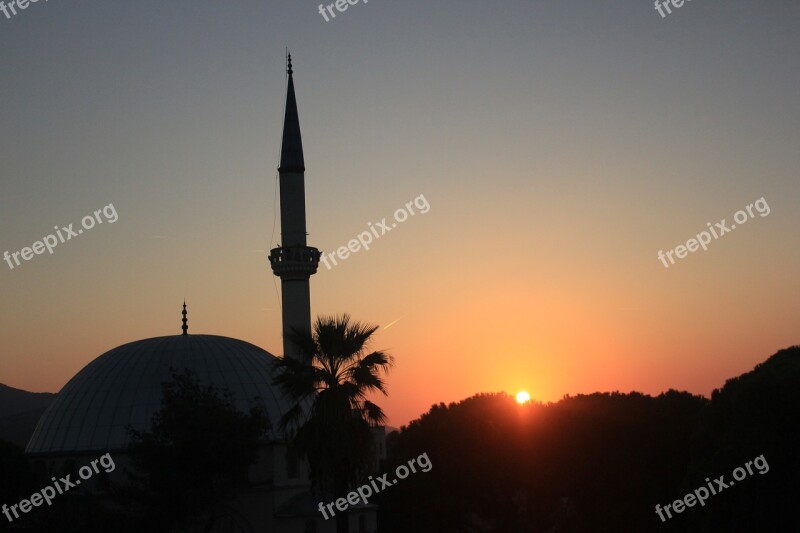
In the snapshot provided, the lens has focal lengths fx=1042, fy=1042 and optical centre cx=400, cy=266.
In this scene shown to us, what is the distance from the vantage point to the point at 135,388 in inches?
1533

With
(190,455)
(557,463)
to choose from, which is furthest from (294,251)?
(190,455)

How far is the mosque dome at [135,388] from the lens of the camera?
37719 millimetres

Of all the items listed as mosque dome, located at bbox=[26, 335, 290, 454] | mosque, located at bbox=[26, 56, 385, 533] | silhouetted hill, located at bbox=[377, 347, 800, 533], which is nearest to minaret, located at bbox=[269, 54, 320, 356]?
mosque, located at bbox=[26, 56, 385, 533]

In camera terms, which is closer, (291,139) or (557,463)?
(557,463)

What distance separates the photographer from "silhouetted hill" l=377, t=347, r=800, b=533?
138 feet

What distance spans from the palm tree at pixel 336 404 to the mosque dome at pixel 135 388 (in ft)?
35.9

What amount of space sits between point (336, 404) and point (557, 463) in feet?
67.6

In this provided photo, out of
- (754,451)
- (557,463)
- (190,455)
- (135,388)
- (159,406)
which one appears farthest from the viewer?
(557,463)

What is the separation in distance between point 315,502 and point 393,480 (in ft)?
39.3

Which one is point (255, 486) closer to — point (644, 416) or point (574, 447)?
point (574, 447)

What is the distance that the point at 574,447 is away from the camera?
44.7 m

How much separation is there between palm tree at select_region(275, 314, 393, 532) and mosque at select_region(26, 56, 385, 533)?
27.3 feet

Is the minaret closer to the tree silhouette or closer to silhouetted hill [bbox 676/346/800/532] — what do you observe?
the tree silhouette

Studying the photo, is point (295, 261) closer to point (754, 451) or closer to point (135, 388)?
point (135, 388)
